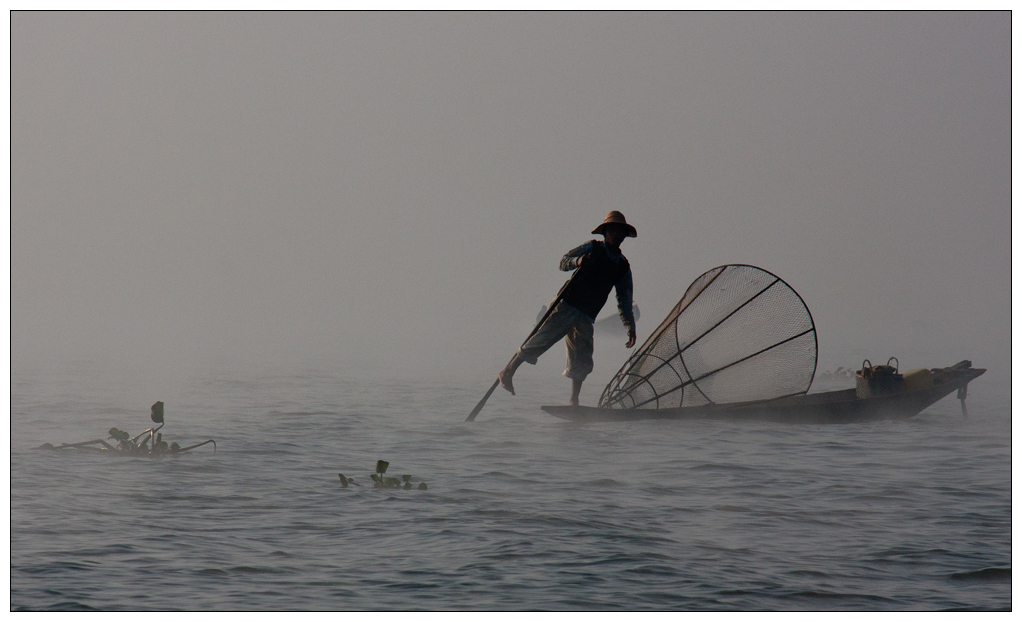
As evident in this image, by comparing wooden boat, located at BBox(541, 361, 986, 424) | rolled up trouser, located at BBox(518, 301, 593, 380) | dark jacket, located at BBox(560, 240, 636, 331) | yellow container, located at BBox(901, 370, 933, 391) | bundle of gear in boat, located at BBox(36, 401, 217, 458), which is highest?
dark jacket, located at BBox(560, 240, 636, 331)

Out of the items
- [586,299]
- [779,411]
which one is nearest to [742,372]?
[779,411]

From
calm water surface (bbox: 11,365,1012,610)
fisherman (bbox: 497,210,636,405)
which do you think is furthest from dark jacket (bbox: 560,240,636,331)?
calm water surface (bbox: 11,365,1012,610)

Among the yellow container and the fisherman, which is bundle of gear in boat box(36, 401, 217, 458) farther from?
the yellow container

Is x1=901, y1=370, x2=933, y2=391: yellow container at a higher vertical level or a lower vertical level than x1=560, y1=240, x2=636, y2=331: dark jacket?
lower

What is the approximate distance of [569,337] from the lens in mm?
12578

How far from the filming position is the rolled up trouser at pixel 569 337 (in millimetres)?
12383

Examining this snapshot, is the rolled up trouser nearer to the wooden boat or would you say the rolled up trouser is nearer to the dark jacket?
the dark jacket

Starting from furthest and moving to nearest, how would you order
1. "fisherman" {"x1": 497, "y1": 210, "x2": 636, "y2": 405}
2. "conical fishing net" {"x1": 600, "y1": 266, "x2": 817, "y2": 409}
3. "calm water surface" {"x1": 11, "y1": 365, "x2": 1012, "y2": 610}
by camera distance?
"conical fishing net" {"x1": 600, "y1": 266, "x2": 817, "y2": 409} → "fisherman" {"x1": 497, "y1": 210, "x2": 636, "y2": 405} → "calm water surface" {"x1": 11, "y1": 365, "x2": 1012, "y2": 610}

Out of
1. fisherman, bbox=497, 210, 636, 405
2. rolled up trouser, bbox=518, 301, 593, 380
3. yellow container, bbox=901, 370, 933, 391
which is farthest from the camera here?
yellow container, bbox=901, 370, 933, 391

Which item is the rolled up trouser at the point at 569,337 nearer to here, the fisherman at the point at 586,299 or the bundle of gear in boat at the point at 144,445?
the fisherman at the point at 586,299

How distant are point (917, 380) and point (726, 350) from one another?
248 centimetres

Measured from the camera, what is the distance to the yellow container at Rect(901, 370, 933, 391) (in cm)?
1314

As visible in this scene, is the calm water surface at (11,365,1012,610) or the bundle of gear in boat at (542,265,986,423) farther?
the bundle of gear in boat at (542,265,986,423)

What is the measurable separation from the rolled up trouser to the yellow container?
404 cm
